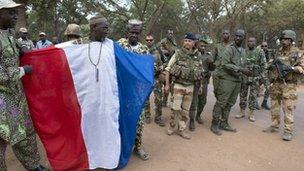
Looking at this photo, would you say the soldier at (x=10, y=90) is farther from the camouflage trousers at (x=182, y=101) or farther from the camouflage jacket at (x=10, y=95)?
the camouflage trousers at (x=182, y=101)

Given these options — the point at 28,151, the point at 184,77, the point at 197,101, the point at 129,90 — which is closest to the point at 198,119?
the point at 197,101

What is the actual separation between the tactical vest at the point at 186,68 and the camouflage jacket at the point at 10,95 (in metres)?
3.13

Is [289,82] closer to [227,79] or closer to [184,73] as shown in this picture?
[227,79]

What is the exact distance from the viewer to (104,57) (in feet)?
16.5

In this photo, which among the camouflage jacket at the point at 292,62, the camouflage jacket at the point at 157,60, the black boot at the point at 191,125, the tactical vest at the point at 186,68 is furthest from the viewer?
the black boot at the point at 191,125

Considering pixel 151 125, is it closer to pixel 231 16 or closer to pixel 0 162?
pixel 0 162

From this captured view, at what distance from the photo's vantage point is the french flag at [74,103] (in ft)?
16.3

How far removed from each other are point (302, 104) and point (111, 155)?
26.6 feet

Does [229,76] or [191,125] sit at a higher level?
[229,76]

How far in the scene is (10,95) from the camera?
14.3 ft

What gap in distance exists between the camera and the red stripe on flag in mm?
4961

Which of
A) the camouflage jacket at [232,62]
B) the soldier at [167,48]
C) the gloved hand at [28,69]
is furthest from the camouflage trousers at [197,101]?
the gloved hand at [28,69]

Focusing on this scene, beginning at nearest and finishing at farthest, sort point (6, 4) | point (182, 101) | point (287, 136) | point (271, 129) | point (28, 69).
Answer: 1. point (6, 4)
2. point (28, 69)
3. point (182, 101)
4. point (287, 136)
5. point (271, 129)

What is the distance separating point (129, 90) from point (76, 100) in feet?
2.63
